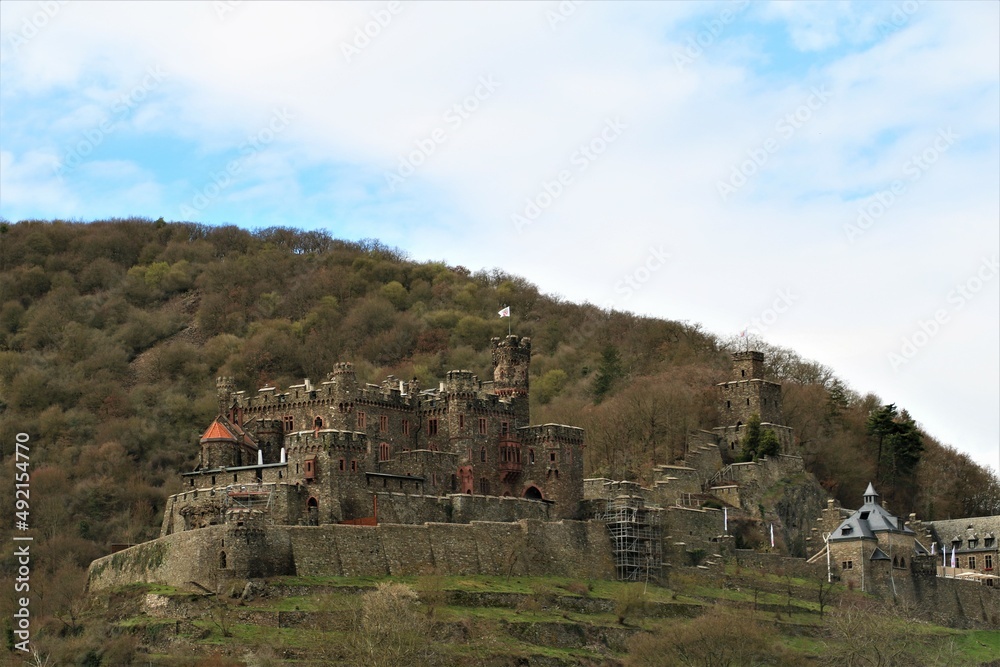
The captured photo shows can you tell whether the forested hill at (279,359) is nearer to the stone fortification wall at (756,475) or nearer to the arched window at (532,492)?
the stone fortification wall at (756,475)

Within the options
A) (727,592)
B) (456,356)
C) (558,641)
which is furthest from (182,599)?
(456,356)

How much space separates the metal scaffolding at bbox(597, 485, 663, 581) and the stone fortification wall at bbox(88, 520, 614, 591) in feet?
4.75

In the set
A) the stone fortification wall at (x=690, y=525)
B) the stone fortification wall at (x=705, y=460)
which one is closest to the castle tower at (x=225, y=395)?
the stone fortification wall at (x=690, y=525)

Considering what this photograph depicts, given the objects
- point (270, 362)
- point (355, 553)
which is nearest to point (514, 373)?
point (355, 553)

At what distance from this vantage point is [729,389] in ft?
340

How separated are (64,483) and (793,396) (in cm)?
4193

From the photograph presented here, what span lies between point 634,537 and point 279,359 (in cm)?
4506

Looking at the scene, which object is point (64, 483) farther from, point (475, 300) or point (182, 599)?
point (475, 300)

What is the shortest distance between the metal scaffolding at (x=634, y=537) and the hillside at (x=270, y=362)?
32.8 ft

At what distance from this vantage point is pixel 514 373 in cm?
9450

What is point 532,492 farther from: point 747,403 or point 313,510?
point 747,403

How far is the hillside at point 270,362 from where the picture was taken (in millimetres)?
102812

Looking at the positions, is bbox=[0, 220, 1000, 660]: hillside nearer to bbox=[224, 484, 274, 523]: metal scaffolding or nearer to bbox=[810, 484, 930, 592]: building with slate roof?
bbox=[224, 484, 274, 523]: metal scaffolding

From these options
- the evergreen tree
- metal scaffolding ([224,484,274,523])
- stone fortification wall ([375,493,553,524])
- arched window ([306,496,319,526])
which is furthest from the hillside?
stone fortification wall ([375,493,553,524])
